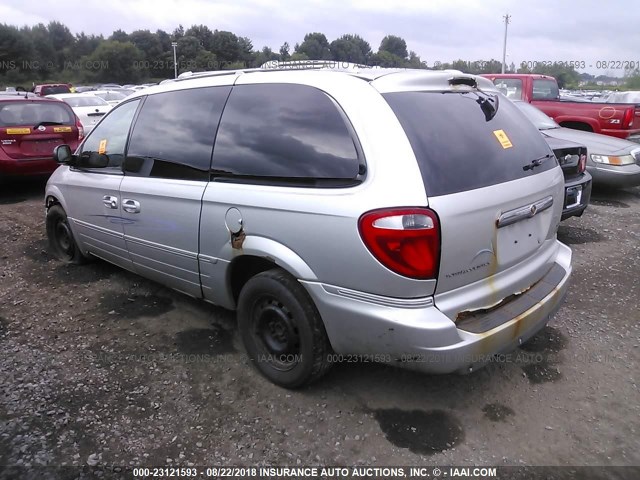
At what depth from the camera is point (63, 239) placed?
5.16m

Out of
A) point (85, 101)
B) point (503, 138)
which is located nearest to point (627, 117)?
point (503, 138)

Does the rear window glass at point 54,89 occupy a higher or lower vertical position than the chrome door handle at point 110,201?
higher

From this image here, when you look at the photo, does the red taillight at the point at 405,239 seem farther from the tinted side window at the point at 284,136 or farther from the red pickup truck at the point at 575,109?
the red pickup truck at the point at 575,109

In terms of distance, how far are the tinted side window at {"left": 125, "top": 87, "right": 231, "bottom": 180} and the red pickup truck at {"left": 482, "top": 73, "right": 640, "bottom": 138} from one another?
7869mm

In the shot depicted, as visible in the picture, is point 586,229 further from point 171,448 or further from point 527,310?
point 171,448

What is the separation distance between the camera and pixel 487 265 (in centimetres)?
251

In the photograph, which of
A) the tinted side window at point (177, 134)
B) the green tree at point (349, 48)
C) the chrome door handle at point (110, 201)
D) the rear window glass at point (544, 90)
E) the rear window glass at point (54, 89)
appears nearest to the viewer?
the tinted side window at point (177, 134)

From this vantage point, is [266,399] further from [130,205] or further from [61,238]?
[61,238]

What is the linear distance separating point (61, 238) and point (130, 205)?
6.52ft

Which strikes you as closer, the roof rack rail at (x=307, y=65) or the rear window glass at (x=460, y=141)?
the rear window glass at (x=460, y=141)

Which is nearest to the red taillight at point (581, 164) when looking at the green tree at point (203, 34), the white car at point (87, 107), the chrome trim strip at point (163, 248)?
the chrome trim strip at point (163, 248)

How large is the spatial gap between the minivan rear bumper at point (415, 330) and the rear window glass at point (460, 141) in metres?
0.59

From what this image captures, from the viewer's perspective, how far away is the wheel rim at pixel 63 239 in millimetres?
4996

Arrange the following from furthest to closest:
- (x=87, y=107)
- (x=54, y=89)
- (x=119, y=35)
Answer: (x=119, y=35), (x=54, y=89), (x=87, y=107)
